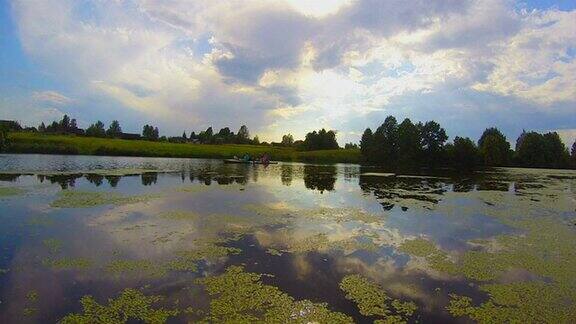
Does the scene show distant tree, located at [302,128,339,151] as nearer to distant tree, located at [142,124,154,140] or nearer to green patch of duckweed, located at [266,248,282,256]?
distant tree, located at [142,124,154,140]

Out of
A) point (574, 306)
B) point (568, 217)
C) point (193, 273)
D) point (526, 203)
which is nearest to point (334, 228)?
point (193, 273)

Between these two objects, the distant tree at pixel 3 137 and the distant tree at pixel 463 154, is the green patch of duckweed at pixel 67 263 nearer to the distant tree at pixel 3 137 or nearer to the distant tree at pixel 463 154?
the distant tree at pixel 3 137

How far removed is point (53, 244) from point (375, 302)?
34.2 feet

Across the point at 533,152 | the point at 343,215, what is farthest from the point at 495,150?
the point at 343,215

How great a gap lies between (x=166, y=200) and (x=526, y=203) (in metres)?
25.2

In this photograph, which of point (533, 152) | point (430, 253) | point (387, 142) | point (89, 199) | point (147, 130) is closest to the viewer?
point (430, 253)

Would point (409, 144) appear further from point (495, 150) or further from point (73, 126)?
point (73, 126)

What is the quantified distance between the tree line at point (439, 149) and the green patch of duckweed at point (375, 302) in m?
89.2

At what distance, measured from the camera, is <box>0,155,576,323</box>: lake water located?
8.67 meters

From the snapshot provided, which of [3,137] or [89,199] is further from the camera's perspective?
[3,137]

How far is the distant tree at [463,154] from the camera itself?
10375 centimetres

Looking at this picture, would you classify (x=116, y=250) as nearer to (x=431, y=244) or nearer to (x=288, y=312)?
(x=288, y=312)

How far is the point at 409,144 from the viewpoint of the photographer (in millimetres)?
105688

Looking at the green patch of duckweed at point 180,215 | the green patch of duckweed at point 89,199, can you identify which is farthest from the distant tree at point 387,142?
the green patch of duckweed at point 180,215
